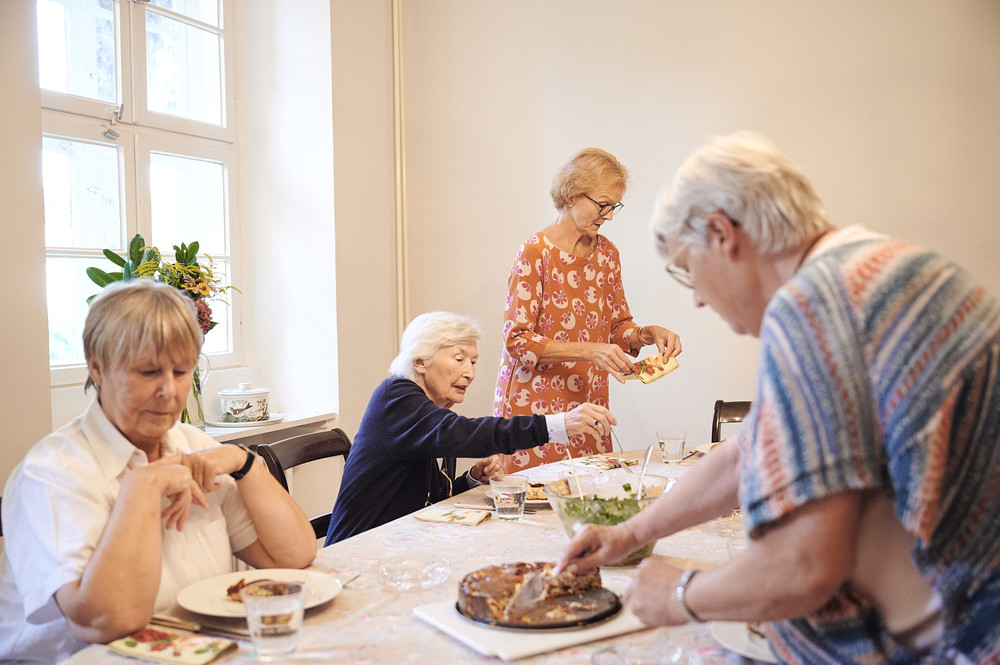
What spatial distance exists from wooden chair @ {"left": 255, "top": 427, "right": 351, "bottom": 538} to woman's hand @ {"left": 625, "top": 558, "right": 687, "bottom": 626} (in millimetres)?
1260

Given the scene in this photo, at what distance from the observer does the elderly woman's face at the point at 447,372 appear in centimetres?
243

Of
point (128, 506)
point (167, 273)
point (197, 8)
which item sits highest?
point (197, 8)

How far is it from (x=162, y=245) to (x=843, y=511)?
3.38 m

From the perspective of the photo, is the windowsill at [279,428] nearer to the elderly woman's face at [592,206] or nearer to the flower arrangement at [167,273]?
the flower arrangement at [167,273]

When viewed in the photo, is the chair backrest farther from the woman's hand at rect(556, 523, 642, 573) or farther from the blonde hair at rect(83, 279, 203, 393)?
the blonde hair at rect(83, 279, 203, 393)

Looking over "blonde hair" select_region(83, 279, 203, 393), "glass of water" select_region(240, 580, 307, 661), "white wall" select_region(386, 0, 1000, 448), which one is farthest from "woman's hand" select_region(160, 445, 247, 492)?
"white wall" select_region(386, 0, 1000, 448)

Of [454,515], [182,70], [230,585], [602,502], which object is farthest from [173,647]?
[182,70]

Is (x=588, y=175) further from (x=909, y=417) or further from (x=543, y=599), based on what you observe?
(x=909, y=417)

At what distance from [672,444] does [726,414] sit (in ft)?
2.76

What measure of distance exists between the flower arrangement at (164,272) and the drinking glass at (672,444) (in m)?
1.71

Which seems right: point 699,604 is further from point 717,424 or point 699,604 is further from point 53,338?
point 53,338

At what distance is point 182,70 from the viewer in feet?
12.2

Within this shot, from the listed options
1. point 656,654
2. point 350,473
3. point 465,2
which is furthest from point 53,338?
point 656,654

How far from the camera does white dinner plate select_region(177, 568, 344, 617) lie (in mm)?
1294
